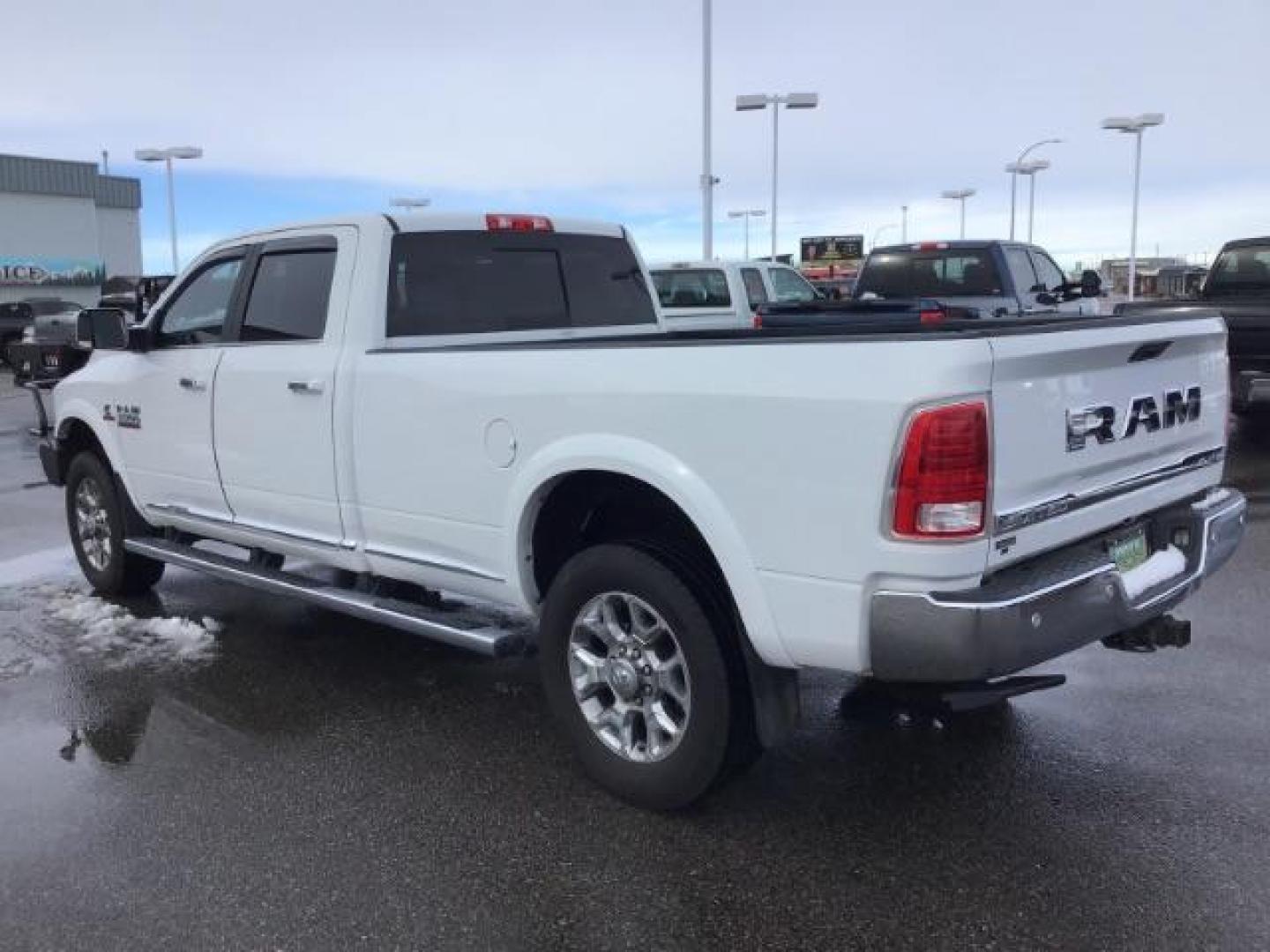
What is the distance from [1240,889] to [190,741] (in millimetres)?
3682

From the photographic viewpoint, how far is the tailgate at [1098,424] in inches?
121

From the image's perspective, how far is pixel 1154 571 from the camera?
3695 millimetres

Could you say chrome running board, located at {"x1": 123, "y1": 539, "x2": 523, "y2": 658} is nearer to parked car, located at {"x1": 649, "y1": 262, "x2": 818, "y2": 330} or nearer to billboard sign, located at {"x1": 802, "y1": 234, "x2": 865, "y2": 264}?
parked car, located at {"x1": 649, "y1": 262, "x2": 818, "y2": 330}

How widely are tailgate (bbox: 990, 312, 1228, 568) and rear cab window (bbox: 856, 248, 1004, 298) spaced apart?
30.3ft

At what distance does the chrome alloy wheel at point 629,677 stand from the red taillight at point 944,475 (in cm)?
97

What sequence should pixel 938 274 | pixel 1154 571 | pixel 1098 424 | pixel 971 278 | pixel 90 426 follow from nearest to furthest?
1. pixel 1098 424
2. pixel 1154 571
3. pixel 90 426
4. pixel 971 278
5. pixel 938 274

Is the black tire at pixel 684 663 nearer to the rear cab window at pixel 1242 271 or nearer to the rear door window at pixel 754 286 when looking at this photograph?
the rear cab window at pixel 1242 271

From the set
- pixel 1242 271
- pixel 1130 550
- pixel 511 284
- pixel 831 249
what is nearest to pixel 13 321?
pixel 1242 271

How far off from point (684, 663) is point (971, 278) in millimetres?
10655

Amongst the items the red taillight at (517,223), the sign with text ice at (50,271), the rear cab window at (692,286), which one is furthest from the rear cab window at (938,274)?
the sign with text ice at (50,271)

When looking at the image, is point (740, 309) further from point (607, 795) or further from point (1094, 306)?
point (607, 795)

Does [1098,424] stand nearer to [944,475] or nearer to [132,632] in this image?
[944,475]

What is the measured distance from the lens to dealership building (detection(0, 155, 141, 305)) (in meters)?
44.3

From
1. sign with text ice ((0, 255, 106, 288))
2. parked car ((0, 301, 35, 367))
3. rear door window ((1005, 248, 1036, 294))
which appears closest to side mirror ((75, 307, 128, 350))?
rear door window ((1005, 248, 1036, 294))
